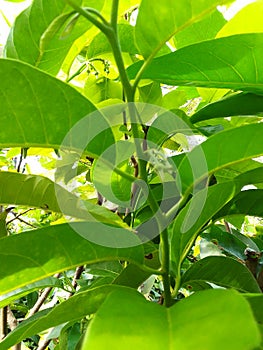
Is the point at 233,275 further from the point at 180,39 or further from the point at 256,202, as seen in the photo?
the point at 180,39

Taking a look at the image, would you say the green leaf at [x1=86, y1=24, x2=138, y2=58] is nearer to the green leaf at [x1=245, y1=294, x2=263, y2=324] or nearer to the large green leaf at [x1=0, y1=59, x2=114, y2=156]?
the large green leaf at [x1=0, y1=59, x2=114, y2=156]

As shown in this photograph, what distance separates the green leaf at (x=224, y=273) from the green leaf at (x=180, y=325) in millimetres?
249

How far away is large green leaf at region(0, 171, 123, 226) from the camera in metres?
0.53

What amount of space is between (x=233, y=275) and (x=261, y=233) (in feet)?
1.30

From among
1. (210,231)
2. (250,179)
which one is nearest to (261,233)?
(210,231)

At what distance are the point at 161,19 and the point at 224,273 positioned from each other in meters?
0.32

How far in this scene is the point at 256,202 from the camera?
2.25ft

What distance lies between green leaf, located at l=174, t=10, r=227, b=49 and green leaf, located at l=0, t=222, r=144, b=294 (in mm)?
366

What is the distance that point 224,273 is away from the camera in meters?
0.61

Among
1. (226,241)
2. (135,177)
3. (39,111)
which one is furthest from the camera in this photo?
(226,241)

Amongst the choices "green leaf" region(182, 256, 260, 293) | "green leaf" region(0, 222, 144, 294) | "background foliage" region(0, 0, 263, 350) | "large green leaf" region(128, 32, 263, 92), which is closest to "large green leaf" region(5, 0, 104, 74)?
"background foliage" region(0, 0, 263, 350)

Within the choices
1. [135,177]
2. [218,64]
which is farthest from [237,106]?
[135,177]

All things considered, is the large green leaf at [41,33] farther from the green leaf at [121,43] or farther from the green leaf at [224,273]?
the green leaf at [224,273]

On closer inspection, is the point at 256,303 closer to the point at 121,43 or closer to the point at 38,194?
the point at 38,194
